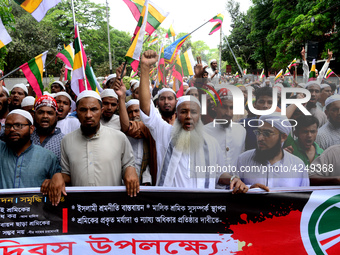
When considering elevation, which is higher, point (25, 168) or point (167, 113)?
point (167, 113)

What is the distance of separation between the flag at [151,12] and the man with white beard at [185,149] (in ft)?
6.59

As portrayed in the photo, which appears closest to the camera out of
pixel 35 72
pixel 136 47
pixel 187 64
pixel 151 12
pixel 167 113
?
pixel 167 113

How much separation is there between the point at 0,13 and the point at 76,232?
5.09 m

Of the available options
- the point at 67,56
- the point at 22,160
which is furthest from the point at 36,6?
Answer: the point at 22,160

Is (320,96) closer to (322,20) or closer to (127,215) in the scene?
(127,215)

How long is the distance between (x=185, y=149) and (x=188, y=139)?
92mm

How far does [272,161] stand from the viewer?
9.54 ft

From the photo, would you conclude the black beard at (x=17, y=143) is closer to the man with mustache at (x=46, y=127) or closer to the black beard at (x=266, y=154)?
the man with mustache at (x=46, y=127)

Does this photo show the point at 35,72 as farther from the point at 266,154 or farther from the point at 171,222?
the point at 266,154

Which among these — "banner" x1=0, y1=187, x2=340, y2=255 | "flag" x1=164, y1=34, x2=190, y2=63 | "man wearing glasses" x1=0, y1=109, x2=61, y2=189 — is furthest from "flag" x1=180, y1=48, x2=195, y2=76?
"banner" x1=0, y1=187, x2=340, y2=255

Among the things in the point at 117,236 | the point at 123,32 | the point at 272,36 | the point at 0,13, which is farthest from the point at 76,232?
the point at 123,32

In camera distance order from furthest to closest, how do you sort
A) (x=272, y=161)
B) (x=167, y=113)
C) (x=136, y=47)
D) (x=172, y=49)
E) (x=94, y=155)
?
(x=172, y=49)
(x=136, y=47)
(x=167, y=113)
(x=94, y=155)
(x=272, y=161)

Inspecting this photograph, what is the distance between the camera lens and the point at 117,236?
9.52 ft

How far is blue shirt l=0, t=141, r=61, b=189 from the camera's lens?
3062 millimetres
